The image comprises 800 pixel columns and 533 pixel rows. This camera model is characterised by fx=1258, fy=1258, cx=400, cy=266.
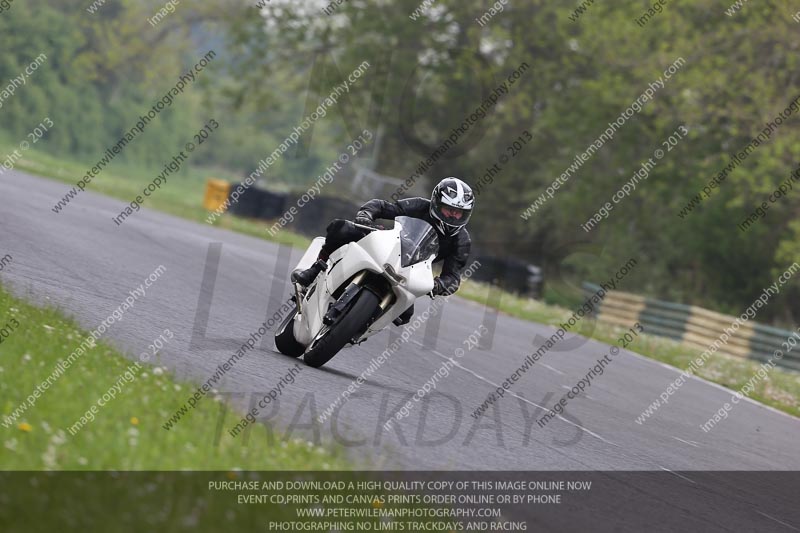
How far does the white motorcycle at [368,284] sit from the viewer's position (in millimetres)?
9977

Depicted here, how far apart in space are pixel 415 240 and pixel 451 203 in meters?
0.42

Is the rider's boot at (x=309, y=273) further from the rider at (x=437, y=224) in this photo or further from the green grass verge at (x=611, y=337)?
the green grass verge at (x=611, y=337)

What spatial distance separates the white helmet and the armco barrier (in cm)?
1788

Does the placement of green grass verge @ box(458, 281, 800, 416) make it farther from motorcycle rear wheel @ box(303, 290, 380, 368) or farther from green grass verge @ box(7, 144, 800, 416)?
motorcycle rear wheel @ box(303, 290, 380, 368)

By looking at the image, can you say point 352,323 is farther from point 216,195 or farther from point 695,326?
point 216,195

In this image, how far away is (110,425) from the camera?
6.88m

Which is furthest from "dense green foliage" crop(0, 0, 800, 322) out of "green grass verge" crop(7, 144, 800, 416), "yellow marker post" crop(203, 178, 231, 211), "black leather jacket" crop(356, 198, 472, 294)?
"black leather jacket" crop(356, 198, 472, 294)

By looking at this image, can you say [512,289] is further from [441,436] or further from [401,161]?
[441,436]

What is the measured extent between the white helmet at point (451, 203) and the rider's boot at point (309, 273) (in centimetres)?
107

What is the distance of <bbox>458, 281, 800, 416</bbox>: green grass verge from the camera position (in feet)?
65.2

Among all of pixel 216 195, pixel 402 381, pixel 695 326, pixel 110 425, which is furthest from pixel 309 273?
pixel 216 195

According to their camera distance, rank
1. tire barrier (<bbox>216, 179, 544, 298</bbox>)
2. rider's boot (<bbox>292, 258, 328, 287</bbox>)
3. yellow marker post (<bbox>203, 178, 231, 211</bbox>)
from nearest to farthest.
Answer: rider's boot (<bbox>292, 258, 328, 287</bbox>) < tire barrier (<bbox>216, 179, 544, 298</bbox>) < yellow marker post (<bbox>203, 178, 231, 211</bbox>)

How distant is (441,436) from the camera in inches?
356
